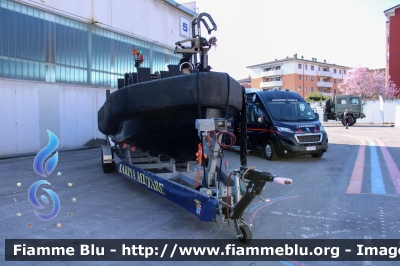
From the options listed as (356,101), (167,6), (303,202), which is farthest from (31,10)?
(356,101)

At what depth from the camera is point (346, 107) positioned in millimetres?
30328

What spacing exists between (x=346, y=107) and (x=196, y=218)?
2845 centimetres

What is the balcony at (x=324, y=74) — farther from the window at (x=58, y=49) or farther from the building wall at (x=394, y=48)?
the window at (x=58, y=49)

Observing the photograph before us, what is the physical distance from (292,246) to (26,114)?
37.8ft

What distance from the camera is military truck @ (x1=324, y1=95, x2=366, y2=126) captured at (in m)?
29.9

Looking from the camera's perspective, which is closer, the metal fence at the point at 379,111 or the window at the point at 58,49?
the window at the point at 58,49

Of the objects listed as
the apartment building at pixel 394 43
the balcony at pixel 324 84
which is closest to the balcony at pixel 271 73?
the balcony at pixel 324 84

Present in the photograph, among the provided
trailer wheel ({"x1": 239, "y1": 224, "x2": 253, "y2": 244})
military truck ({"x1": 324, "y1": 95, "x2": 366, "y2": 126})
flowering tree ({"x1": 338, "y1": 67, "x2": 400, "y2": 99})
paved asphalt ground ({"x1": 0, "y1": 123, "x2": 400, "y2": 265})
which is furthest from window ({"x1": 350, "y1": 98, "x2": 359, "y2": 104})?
trailer wheel ({"x1": 239, "y1": 224, "x2": 253, "y2": 244})

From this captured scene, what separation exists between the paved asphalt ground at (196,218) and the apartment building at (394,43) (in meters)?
44.4

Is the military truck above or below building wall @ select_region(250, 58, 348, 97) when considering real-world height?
below

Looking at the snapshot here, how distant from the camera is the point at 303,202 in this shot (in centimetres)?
604

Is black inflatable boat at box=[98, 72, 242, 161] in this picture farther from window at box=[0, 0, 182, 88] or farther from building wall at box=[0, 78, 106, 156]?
building wall at box=[0, 78, 106, 156]

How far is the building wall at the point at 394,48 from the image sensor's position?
46406 millimetres

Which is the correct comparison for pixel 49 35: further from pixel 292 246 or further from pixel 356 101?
pixel 356 101
